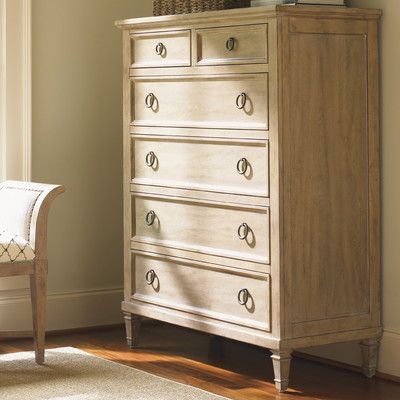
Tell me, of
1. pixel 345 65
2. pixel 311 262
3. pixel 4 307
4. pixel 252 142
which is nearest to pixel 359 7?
pixel 345 65

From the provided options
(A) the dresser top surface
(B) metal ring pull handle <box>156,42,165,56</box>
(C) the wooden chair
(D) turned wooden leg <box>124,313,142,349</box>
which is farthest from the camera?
(D) turned wooden leg <box>124,313,142,349</box>

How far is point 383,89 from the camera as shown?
11.8ft

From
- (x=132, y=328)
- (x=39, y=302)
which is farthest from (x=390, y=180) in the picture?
(x=39, y=302)

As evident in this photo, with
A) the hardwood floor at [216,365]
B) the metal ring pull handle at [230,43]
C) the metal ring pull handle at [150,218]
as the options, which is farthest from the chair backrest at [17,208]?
the metal ring pull handle at [230,43]

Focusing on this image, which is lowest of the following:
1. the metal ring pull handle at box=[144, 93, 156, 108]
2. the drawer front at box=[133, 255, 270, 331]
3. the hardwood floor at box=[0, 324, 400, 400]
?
the hardwood floor at box=[0, 324, 400, 400]

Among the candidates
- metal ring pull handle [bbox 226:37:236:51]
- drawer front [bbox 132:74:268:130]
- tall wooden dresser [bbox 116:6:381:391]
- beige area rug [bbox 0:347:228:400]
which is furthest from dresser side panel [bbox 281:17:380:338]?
beige area rug [bbox 0:347:228:400]

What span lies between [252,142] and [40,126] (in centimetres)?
130

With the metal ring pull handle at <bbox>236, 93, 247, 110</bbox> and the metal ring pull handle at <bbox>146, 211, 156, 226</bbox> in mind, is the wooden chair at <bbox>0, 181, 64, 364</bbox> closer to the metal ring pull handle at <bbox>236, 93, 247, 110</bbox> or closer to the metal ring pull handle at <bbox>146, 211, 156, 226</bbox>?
the metal ring pull handle at <bbox>146, 211, 156, 226</bbox>

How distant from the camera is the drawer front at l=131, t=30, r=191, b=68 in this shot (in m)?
3.73

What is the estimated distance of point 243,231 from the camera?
352 cm

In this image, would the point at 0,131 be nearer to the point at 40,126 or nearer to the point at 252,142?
the point at 40,126

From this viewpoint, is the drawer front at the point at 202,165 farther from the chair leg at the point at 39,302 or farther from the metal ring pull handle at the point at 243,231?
the chair leg at the point at 39,302

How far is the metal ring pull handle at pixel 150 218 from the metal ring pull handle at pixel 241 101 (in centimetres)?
65

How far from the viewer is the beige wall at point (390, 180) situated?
3.55 metres
